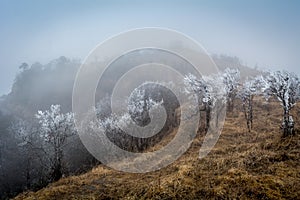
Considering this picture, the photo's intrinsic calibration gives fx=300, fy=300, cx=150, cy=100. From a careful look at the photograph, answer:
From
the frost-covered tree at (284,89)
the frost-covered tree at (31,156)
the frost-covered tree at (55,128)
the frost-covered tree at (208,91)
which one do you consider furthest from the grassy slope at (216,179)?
the frost-covered tree at (31,156)

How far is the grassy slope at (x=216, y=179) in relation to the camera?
890 inches

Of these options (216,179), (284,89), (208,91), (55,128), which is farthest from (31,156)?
(284,89)

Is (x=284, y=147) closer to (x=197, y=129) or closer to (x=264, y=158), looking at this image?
(x=264, y=158)

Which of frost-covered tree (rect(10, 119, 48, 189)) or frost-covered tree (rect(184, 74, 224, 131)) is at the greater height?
frost-covered tree (rect(184, 74, 224, 131))

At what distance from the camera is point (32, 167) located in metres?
72.1

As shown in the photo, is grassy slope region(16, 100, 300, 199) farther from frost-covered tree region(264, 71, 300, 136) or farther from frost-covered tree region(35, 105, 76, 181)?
frost-covered tree region(35, 105, 76, 181)

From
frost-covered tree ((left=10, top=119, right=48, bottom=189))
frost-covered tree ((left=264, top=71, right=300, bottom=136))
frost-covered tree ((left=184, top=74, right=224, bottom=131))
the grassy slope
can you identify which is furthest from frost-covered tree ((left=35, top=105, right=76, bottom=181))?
frost-covered tree ((left=264, top=71, right=300, bottom=136))

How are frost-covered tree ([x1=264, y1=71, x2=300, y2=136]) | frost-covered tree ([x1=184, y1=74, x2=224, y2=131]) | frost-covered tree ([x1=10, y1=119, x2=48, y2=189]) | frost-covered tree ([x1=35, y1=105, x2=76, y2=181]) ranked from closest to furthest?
frost-covered tree ([x1=264, y1=71, x2=300, y2=136]), frost-covered tree ([x1=35, y1=105, x2=76, y2=181]), frost-covered tree ([x1=184, y1=74, x2=224, y2=131]), frost-covered tree ([x1=10, y1=119, x2=48, y2=189])

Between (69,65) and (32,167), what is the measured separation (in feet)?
313

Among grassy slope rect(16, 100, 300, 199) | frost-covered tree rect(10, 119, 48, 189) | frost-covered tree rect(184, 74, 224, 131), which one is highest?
frost-covered tree rect(184, 74, 224, 131)

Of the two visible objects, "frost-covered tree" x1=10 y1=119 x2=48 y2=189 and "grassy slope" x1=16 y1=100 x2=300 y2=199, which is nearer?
"grassy slope" x1=16 y1=100 x2=300 y2=199

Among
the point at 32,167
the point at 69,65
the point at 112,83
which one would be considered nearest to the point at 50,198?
the point at 32,167

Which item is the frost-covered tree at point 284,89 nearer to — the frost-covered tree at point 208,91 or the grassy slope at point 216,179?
the grassy slope at point 216,179

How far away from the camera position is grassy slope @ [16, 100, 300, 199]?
22.6 metres
